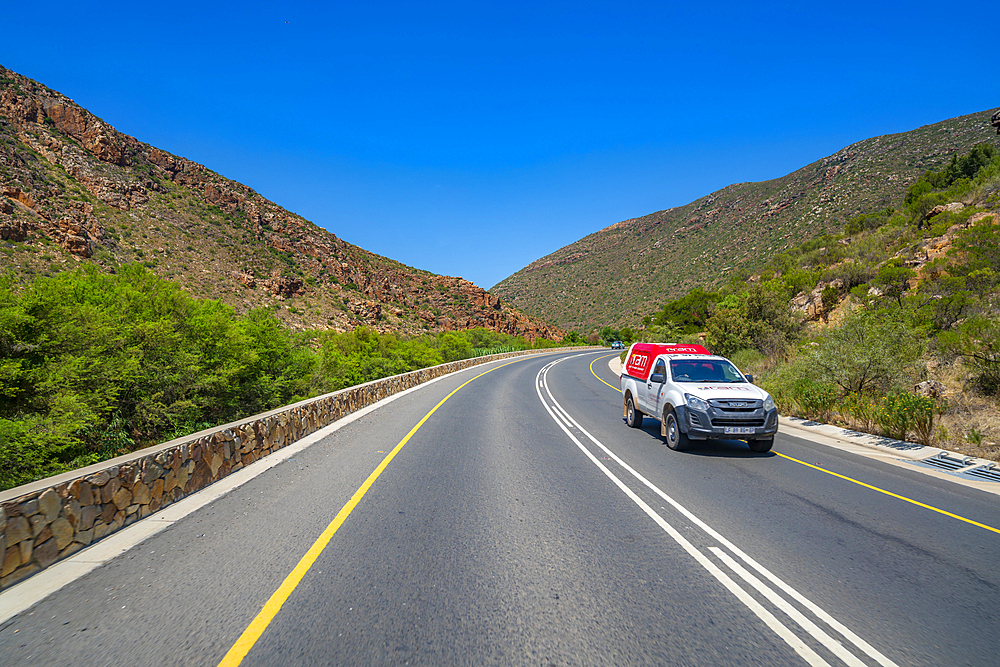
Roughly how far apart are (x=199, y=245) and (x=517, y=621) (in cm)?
6084

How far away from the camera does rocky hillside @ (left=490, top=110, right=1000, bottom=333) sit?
5356cm

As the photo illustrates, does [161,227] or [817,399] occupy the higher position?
[161,227]

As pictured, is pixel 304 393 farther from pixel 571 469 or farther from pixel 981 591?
pixel 981 591

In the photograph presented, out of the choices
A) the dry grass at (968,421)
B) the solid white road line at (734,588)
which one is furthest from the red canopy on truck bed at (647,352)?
the solid white road line at (734,588)

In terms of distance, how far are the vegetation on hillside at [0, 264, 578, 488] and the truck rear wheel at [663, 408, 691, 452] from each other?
36.0 feet

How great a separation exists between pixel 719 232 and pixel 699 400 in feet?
257

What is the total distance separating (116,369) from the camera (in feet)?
34.7

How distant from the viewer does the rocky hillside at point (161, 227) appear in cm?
3922

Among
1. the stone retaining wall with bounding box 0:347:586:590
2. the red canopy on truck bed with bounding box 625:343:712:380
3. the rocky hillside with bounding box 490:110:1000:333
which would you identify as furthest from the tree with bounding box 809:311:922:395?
the rocky hillside with bounding box 490:110:1000:333

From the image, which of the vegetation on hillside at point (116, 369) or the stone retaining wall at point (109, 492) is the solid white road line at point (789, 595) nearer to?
the stone retaining wall at point (109, 492)

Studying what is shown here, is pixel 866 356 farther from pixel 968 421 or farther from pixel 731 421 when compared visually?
pixel 731 421

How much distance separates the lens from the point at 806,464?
806 cm

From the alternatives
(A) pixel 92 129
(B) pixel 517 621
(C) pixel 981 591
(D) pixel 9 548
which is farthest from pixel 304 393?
(A) pixel 92 129

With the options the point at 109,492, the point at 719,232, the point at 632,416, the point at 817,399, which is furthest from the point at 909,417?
the point at 719,232
